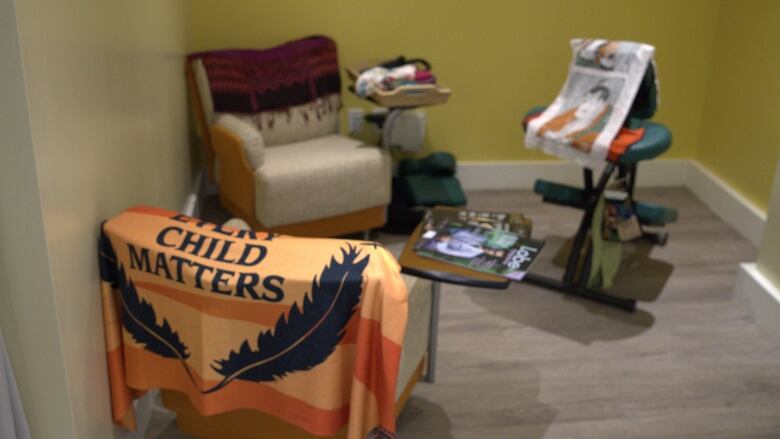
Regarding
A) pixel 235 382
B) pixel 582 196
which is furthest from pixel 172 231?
pixel 582 196

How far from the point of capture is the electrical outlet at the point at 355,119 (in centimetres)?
399

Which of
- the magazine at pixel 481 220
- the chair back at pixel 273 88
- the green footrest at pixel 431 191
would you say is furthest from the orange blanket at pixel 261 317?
the green footrest at pixel 431 191

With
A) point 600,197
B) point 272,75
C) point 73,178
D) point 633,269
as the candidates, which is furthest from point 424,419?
point 272,75

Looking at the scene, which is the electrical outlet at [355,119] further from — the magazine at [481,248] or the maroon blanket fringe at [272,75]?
the magazine at [481,248]

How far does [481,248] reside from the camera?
225 centimetres

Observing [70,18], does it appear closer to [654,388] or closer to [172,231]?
[172,231]

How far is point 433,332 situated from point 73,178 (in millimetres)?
1247

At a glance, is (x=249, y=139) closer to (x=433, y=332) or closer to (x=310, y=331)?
(x=433, y=332)

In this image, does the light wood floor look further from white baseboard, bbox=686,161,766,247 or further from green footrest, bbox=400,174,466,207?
green footrest, bbox=400,174,466,207

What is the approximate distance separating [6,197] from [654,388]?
203 cm

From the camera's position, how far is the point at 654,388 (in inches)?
101

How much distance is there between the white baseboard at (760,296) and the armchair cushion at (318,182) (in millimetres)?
1482

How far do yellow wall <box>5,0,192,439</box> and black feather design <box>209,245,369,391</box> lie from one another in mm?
305

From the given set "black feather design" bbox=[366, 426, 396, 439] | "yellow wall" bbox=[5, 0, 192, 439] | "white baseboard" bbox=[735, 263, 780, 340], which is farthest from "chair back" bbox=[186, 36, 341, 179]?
"black feather design" bbox=[366, 426, 396, 439]
